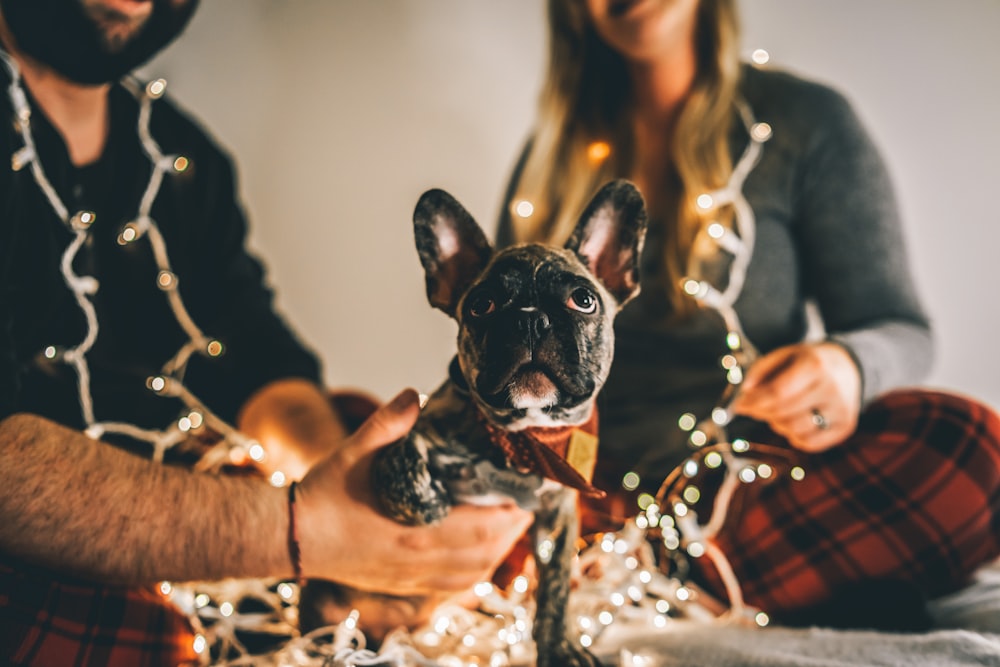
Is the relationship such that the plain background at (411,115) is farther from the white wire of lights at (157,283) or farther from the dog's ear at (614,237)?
the dog's ear at (614,237)

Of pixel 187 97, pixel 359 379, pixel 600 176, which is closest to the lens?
pixel 600 176

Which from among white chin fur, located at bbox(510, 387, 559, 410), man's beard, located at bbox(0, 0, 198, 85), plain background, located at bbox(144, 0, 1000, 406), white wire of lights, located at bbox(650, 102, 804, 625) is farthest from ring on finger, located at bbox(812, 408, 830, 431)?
man's beard, located at bbox(0, 0, 198, 85)

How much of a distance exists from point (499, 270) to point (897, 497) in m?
0.79

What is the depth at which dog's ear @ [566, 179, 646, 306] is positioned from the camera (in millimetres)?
667

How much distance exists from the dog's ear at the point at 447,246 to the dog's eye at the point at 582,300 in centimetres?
12

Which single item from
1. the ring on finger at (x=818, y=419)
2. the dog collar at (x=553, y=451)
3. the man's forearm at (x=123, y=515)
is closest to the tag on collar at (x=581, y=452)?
the dog collar at (x=553, y=451)

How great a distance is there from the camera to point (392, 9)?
1.51 m

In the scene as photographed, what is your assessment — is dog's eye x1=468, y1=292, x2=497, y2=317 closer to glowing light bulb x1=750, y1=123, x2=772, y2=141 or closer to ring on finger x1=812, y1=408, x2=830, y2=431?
ring on finger x1=812, y1=408, x2=830, y2=431

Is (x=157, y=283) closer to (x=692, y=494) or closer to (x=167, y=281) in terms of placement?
(x=167, y=281)

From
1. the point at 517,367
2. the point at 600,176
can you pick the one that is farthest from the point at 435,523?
the point at 600,176

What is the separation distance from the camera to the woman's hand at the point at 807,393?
96 centimetres

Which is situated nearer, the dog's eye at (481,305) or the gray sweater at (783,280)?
the dog's eye at (481,305)

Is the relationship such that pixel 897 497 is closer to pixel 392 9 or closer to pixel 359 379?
pixel 359 379

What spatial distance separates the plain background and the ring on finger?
2.38 ft
